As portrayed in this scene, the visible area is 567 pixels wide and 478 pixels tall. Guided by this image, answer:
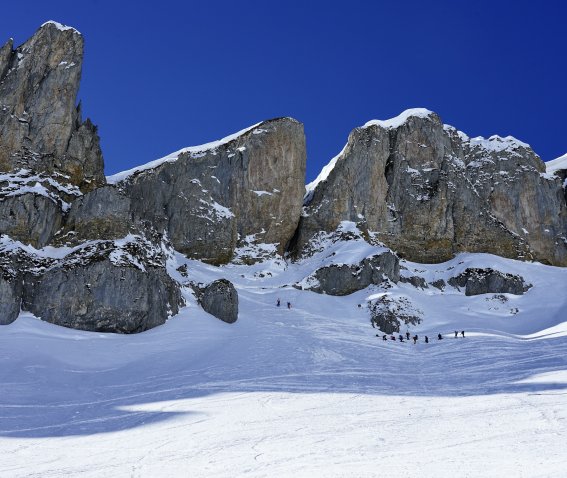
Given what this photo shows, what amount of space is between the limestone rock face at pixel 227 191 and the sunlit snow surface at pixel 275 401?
22935 mm

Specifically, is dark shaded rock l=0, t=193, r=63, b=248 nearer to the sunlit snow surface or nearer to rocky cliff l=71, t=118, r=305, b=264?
the sunlit snow surface

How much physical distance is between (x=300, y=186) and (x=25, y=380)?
55.7 m

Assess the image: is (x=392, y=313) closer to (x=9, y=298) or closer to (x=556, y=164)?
(x=9, y=298)

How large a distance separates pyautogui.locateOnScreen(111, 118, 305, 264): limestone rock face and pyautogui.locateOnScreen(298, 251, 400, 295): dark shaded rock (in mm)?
10992

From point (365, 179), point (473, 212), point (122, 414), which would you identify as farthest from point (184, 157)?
point (122, 414)

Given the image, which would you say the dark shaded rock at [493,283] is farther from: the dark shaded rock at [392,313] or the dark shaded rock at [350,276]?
the dark shaded rock at [392,313]

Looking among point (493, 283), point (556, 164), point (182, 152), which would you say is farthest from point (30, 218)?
point (556, 164)

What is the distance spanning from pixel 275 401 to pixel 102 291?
79.3 feet

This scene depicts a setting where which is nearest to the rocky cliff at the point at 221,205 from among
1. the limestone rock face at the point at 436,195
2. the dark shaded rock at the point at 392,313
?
the limestone rock face at the point at 436,195

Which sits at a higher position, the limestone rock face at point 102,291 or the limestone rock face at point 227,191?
the limestone rock face at point 227,191

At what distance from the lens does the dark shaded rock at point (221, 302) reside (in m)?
46.2

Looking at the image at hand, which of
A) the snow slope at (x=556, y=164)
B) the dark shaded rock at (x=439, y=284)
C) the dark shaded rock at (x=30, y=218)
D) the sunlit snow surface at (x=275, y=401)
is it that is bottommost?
the sunlit snow surface at (x=275, y=401)

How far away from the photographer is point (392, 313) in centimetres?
5322

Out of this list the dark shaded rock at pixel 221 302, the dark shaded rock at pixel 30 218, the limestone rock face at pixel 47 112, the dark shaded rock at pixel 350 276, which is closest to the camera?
the dark shaded rock at pixel 30 218
